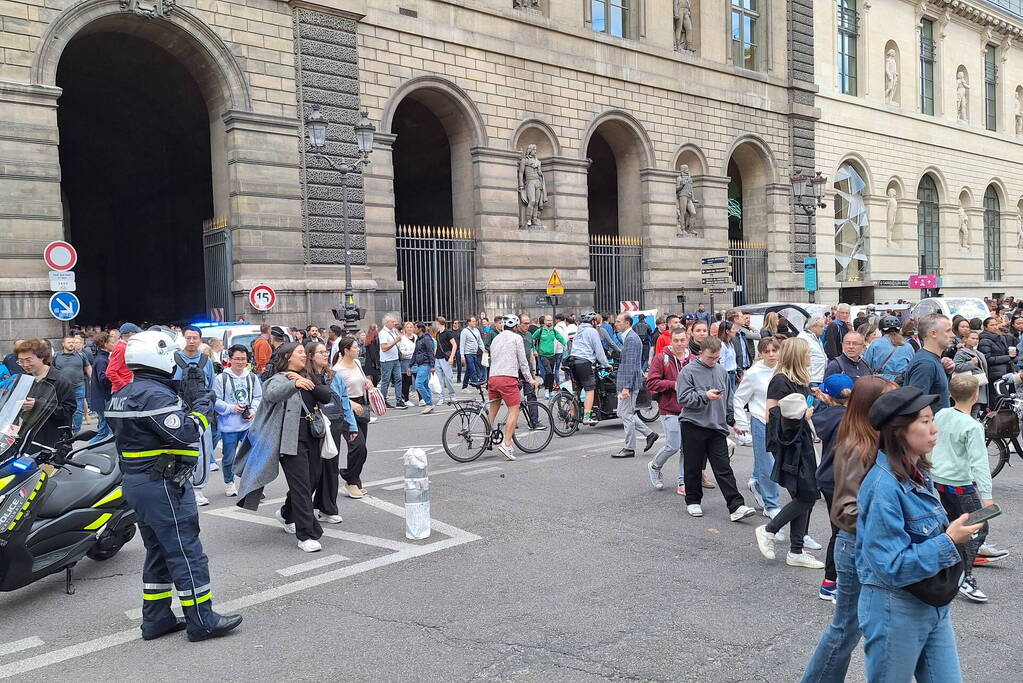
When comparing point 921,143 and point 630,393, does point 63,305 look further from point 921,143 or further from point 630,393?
point 921,143

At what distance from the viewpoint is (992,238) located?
45.1 m

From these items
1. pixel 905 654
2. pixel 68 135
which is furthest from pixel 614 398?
pixel 68 135

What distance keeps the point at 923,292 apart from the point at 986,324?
28987mm

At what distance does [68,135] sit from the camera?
31219 mm

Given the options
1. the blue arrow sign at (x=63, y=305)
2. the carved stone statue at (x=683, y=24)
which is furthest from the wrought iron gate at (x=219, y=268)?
the carved stone statue at (x=683, y=24)

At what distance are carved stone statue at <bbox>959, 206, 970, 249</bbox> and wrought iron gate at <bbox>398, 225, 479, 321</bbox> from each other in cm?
2940

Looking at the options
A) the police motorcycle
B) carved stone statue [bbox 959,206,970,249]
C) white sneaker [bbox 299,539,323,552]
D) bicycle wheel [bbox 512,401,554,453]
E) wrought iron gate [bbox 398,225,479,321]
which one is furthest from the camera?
carved stone statue [bbox 959,206,970,249]

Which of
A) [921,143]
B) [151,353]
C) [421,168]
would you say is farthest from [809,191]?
[151,353]

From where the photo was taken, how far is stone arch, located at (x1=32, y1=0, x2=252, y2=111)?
16.8 m

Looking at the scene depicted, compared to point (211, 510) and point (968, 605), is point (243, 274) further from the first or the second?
point (968, 605)

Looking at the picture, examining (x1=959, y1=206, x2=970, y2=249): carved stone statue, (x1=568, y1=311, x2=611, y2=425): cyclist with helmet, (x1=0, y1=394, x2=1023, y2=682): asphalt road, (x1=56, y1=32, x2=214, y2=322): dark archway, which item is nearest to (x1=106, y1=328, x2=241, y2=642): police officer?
(x1=0, y1=394, x2=1023, y2=682): asphalt road

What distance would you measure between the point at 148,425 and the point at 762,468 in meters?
4.70

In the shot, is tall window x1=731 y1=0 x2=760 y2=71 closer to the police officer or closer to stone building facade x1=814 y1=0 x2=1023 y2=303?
stone building facade x1=814 y1=0 x2=1023 y2=303

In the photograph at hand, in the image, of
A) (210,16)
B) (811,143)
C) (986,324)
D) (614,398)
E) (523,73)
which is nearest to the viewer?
(986,324)
